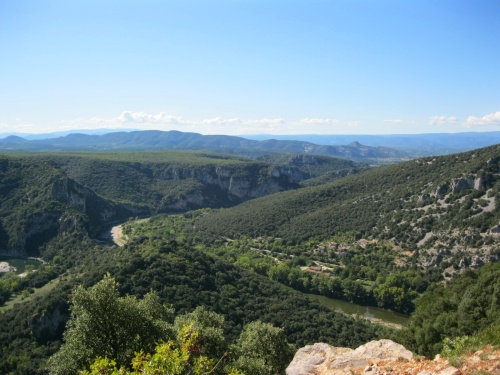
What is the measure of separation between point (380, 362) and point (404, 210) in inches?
3585

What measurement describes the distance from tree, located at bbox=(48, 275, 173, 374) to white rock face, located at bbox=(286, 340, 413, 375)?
29.8ft

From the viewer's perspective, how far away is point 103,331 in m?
21.1

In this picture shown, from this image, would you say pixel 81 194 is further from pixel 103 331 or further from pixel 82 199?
pixel 103 331

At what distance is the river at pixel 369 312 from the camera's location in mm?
64438

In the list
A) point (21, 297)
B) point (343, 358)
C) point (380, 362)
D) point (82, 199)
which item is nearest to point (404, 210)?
point (343, 358)

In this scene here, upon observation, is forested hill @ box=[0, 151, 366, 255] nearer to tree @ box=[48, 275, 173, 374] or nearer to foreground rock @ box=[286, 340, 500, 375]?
tree @ box=[48, 275, 173, 374]

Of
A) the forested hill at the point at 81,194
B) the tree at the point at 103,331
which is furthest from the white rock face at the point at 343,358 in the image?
the forested hill at the point at 81,194

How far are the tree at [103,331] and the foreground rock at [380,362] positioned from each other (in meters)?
9.37

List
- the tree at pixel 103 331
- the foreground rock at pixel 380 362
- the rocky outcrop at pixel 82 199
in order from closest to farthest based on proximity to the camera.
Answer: the foreground rock at pixel 380 362 → the tree at pixel 103 331 → the rocky outcrop at pixel 82 199

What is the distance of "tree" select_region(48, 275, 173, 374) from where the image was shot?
66.1 feet

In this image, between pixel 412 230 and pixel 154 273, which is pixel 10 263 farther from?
pixel 412 230

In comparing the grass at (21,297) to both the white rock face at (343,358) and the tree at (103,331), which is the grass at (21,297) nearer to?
the tree at (103,331)

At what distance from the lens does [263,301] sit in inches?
2296

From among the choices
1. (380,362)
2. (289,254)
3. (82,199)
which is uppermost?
(380,362)
